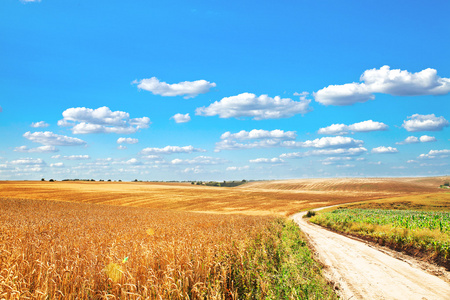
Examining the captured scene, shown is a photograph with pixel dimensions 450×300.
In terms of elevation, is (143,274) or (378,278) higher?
(143,274)

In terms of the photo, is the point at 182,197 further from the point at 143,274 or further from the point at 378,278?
the point at 143,274

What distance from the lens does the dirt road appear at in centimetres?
977

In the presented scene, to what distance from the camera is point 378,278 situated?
1162cm

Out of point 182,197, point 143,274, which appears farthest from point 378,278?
point 182,197

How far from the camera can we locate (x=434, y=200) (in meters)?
67.2

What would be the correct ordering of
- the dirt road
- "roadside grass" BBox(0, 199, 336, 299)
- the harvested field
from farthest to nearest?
the harvested field < the dirt road < "roadside grass" BBox(0, 199, 336, 299)

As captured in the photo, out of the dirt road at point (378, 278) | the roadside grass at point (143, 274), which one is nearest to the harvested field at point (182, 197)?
the dirt road at point (378, 278)

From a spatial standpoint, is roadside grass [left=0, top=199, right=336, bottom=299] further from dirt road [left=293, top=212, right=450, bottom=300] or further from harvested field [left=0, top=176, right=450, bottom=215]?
harvested field [left=0, top=176, right=450, bottom=215]

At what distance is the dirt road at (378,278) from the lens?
32.0 ft

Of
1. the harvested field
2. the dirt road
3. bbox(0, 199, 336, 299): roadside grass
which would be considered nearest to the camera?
bbox(0, 199, 336, 299): roadside grass

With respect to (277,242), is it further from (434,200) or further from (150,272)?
(434,200)

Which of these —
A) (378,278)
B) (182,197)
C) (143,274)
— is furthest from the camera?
(182,197)

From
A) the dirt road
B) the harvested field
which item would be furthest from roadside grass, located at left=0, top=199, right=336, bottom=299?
the harvested field

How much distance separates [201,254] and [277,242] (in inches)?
254
